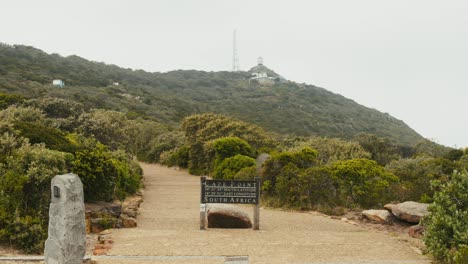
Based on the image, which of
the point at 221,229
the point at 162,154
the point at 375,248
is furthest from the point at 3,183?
the point at 162,154

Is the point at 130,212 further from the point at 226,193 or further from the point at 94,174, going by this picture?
the point at 226,193

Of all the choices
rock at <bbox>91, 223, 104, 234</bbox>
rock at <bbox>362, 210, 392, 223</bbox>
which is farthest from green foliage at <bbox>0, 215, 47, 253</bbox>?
rock at <bbox>362, 210, 392, 223</bbox>

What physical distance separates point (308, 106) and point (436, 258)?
9807 cm

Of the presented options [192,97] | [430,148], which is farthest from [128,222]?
[192,97]

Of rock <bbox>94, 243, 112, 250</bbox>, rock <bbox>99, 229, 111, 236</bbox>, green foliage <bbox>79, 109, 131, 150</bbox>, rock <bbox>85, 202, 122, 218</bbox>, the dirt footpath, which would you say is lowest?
the dirt footpath

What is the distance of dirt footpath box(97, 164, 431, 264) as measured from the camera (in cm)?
882

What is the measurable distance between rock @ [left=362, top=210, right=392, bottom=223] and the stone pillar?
9032 mm

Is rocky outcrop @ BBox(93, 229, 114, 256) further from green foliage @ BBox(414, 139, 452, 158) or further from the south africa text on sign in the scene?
green foliage @ BBox(414, 139, 452, 158)

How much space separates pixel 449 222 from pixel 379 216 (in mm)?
4892

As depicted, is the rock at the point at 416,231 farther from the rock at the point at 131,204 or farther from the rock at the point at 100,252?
the rock at the point at 131,204

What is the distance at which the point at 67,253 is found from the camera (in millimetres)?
7098

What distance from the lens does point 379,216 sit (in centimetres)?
1330

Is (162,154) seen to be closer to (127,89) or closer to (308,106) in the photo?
(127,89)

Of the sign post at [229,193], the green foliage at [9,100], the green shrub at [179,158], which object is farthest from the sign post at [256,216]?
the green shrub at [179,158]
